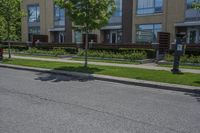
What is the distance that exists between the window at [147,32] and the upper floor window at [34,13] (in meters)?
18.5

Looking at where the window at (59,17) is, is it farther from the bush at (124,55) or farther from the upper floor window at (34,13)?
the bush at (124,55)

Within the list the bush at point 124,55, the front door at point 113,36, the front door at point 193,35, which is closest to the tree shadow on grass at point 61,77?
the bush at point 124,55

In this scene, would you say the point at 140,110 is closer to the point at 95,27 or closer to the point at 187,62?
the point at 95,27

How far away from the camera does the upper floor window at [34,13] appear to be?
43.8 meters

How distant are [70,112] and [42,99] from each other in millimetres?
1773

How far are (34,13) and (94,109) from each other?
3883 cm

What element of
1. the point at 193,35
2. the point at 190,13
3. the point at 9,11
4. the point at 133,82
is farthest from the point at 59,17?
the point at 133,82

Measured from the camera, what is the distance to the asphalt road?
617 centimetres

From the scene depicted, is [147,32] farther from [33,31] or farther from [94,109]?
[94,109]

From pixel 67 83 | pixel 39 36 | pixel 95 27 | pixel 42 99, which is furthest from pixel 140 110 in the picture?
pixel 39 36

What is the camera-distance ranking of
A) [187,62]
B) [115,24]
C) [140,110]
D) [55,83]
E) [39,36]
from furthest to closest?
[39,36] → [115,24] → [187,62] → [55,83] → [140,110]

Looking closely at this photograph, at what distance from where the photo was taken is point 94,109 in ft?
25.5

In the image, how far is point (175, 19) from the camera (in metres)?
28.0

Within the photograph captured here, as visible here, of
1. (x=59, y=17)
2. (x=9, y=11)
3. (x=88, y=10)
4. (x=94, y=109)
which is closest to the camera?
(x=94, y=109)
